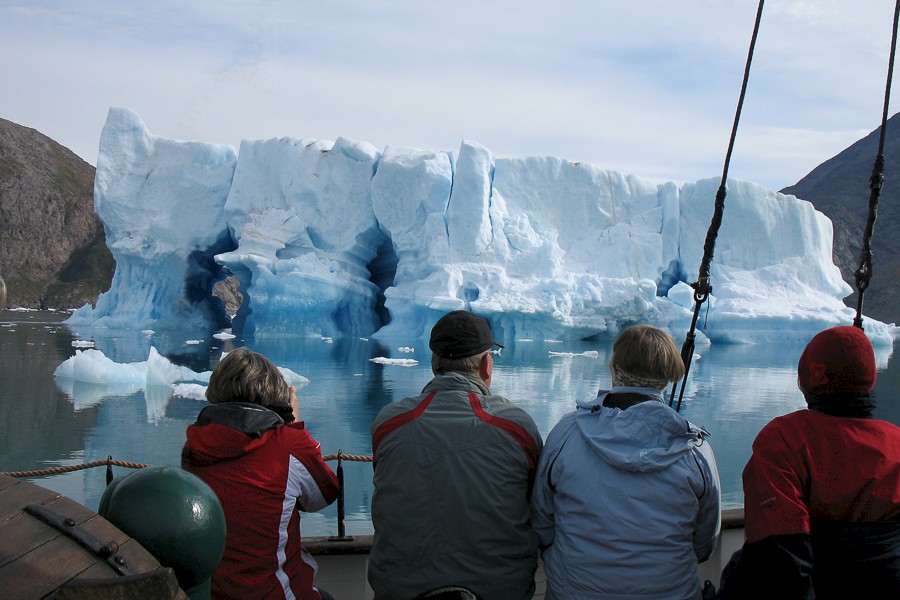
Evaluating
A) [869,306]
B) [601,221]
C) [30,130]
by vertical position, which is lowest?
[869,306]

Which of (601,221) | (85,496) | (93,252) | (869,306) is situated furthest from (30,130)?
(85,496)

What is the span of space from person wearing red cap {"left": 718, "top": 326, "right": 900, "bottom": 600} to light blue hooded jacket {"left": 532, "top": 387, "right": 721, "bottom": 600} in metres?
0.09

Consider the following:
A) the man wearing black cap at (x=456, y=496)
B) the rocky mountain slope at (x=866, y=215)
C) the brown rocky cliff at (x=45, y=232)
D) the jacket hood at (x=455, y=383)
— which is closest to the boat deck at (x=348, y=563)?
the man wearing black cap at (x=456, y=496)

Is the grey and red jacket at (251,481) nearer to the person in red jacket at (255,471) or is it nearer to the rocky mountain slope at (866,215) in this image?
the person in red jacket at (255,471)

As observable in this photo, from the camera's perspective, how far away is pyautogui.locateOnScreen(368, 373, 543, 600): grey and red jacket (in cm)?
120

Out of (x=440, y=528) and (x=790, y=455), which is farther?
(x=440, y=528)

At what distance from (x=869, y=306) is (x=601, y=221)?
23943mm

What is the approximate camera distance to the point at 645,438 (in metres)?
1.14

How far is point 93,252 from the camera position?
161ft

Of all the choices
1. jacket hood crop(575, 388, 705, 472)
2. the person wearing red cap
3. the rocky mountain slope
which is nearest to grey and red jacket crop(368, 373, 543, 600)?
jacket hood crop(575, 388, 705, 472)

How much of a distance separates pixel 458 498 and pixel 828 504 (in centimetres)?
55

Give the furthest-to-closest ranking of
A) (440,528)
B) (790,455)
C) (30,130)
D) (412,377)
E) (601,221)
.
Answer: (30,130), (601,221), (412,377), (440,528), (790,455)

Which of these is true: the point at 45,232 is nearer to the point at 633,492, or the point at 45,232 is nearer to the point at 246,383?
the point at 246,383

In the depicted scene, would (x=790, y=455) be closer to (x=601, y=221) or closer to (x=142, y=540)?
(x=142, y=540)
